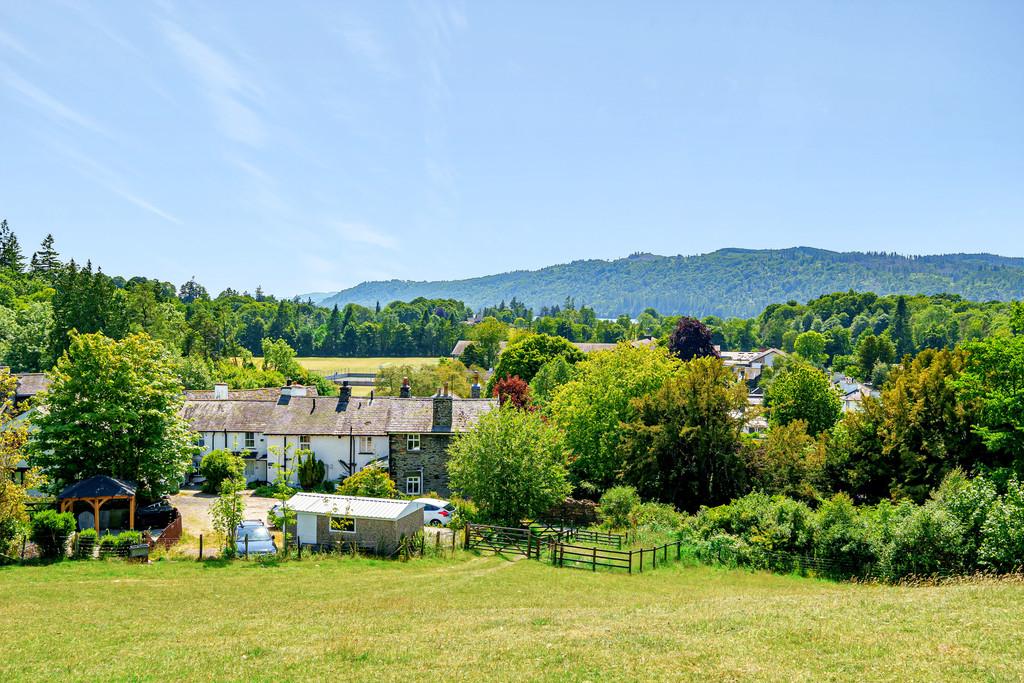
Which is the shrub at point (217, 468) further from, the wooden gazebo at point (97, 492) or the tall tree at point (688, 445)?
the tall tree at point (688, 445)

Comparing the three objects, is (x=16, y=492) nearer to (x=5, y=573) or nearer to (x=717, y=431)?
(x=5, y=573)

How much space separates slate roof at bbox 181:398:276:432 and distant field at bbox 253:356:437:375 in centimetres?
8119

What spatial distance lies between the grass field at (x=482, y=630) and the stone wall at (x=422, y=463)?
1775cm

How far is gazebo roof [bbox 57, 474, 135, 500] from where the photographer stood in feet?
93.7

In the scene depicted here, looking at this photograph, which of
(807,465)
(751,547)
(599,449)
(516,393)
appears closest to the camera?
(751,547)

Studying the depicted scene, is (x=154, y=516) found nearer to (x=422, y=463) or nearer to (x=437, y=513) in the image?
→ (x=437, y=513)

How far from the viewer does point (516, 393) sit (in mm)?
67375

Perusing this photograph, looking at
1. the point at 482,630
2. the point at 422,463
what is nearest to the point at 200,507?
the point at 422,463

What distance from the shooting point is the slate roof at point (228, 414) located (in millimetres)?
44812

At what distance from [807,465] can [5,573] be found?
36.2m

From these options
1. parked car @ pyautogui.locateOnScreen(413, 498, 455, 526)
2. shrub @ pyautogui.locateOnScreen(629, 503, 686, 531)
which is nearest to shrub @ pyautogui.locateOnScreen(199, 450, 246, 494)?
parked car @ pyautogui.locateOnScreen(413, 498, 455, 526)

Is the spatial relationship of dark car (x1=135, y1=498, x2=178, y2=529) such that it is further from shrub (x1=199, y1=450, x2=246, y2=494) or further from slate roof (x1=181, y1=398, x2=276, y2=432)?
slate roof (x1=181, y1=398, x2=276, y2=432)

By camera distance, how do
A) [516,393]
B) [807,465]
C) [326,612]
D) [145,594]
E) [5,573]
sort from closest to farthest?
[326,612], [145,594], [5,573], [807,465], [516,393]

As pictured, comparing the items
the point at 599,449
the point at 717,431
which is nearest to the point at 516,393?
the point at 599,449
